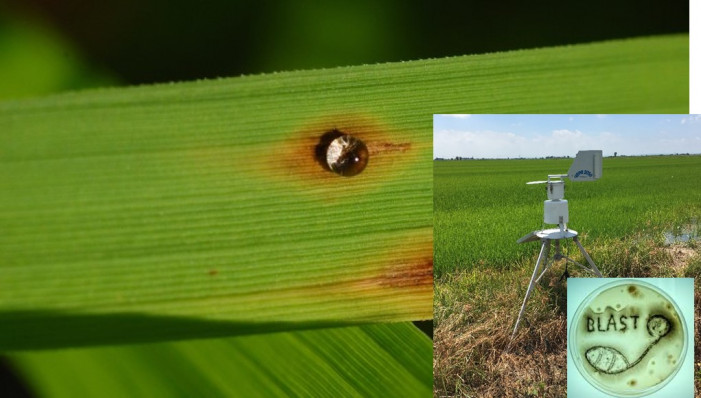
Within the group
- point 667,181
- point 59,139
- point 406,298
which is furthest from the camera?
point 667,181

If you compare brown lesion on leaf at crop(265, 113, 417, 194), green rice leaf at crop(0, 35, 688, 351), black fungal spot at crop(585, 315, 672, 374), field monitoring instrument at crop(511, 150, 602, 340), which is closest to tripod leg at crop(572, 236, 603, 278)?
field monitoring instrument at crop(511, 150, 602, 340)

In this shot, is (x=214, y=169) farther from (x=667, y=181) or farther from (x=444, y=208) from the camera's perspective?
(x=667, y=181)

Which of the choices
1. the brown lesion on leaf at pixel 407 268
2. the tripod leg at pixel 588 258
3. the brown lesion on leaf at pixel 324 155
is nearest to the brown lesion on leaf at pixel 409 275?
the brown lesion on leaf at pixel 407 268

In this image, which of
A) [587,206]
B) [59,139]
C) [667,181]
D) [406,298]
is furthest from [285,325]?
A: [667,181]

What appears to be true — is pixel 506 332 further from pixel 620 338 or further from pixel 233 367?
pixel 233 367

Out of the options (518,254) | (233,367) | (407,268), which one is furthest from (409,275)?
(233,367)

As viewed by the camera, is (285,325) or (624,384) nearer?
(285,325)

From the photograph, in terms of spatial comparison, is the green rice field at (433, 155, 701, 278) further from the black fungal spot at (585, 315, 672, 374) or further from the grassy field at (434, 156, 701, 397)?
the black fungal spot at (585, 315, 672, 374)
